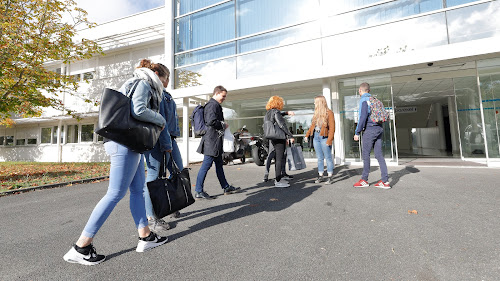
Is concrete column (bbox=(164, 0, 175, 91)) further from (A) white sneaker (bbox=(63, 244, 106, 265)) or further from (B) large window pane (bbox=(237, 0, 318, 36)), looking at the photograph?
(A) white sneaker (bbox=(63, 244, 106, 265))

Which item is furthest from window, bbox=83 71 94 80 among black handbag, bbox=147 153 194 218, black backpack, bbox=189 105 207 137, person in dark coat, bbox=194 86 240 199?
→ black handbag, bbox=147 153 194 218

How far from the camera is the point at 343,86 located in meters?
8.87

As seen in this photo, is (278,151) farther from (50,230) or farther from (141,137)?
(50,230)

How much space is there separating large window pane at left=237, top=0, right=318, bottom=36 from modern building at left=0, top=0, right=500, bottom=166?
4cm

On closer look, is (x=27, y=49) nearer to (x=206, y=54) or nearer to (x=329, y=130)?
(x=206, y=54)

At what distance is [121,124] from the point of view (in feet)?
5.74

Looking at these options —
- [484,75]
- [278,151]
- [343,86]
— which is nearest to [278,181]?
[278,151]

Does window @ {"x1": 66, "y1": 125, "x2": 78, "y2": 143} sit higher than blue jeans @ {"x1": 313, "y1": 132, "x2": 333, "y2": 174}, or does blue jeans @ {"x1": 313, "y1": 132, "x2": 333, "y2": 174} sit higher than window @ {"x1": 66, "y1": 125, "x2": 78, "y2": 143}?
window @ {"x1": 66, "y1": 125, "x2": 78, "y2": 143}

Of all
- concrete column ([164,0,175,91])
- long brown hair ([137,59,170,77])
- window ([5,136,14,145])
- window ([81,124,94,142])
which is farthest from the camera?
window ([5,136,14,145])

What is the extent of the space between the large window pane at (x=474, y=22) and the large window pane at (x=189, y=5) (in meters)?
8.97

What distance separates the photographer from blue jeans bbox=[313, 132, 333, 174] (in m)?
4.78

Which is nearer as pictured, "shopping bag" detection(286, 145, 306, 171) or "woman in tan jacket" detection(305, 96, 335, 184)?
"woman in tan jacket" detection(305, 96, 335, 184)

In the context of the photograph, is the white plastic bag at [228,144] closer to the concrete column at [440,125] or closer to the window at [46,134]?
the concrete column at [440,125]

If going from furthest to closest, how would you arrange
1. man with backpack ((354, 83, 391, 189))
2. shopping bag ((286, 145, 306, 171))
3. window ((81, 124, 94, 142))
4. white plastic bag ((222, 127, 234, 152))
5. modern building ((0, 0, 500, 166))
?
1. window ((81, 124, 94, 142))
2. modern building ((0, 0, 500, 166))
3. shopping bag ((286, 145, 306, 171))
4. man with backpack ((354, 83, 391, 189))
5. white plastic bag ((222, 127, 234, 152))
